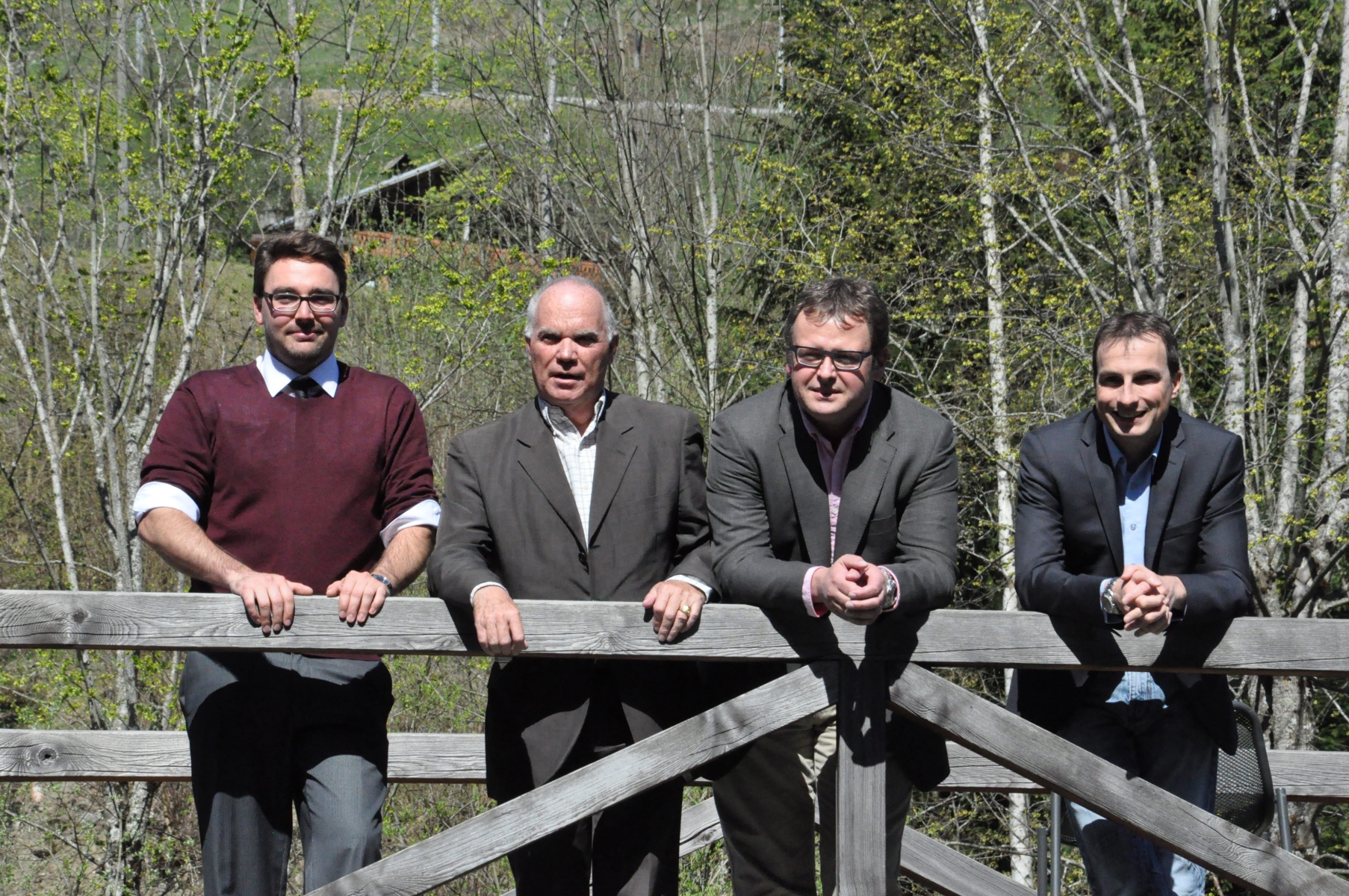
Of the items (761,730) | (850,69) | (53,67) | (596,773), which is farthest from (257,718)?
(850,69)

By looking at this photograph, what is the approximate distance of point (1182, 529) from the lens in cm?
300

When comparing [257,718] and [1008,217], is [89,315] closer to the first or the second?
[257,718]

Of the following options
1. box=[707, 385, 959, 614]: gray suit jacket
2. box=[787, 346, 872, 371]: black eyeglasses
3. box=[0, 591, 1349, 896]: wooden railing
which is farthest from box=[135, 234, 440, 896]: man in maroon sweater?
box=[787, 346, 872, 371]: black eyeglasses

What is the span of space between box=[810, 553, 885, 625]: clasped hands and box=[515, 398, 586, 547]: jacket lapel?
0.67 m

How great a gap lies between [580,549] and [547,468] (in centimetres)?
20

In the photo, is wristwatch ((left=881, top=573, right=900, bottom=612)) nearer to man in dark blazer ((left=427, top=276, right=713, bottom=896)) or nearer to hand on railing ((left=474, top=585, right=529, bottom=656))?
man in dark blazer ((left=427, top=276, right=713, bottom=896))

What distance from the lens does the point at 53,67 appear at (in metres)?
8.01

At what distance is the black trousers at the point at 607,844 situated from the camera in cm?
292

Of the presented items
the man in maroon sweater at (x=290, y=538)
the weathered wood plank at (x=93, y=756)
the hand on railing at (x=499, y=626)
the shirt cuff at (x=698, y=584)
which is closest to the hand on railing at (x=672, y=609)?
the shirt cuff at (x=698, y=584)

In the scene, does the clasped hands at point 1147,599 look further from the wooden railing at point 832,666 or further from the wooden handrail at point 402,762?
the wooden handrail at point 402,762

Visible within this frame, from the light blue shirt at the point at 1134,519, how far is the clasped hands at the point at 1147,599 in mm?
340

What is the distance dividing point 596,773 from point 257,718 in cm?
80

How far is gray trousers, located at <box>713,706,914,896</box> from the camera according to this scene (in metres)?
3.00

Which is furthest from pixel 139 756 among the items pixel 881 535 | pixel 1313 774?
pixel 1313 774
